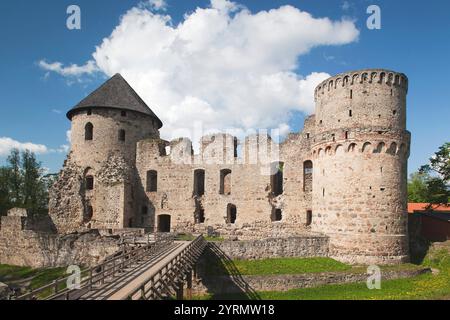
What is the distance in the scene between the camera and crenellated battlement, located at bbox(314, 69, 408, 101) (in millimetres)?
21922

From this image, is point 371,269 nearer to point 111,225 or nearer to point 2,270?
point 111,225

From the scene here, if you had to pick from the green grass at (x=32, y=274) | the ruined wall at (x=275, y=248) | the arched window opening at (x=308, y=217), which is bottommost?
the green grass at (x=32, y=274)

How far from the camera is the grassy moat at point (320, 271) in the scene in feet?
57.7

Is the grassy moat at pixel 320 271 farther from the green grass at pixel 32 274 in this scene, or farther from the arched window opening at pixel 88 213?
the arched window opening at pixel 88 213

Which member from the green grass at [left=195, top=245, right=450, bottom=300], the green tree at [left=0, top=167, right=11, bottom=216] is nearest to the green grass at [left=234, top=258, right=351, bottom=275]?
the green grass at [left=195, top=245, right=450, bottom=300]

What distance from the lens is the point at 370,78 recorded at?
22.0 m

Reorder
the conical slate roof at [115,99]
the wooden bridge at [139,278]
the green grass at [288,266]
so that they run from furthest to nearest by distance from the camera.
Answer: the conical slate roof at [115,99], the green grass at [288,266], the wooden bridge at [139,278]

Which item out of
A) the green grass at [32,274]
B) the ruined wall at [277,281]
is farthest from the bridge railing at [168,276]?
the green grass at [32,274]

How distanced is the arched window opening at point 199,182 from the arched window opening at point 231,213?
277cm

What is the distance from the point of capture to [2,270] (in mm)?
25188

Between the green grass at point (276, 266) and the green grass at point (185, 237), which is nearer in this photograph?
the green grass at point (276, 266)

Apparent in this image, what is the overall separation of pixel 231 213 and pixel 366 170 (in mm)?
11717

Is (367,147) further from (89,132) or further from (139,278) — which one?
(89,132)
